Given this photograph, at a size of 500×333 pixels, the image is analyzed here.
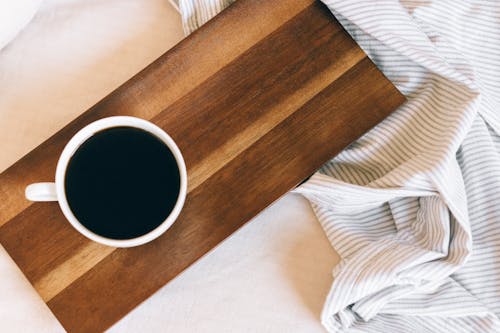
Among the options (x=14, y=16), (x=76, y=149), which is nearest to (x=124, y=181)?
(x=76, y=149)

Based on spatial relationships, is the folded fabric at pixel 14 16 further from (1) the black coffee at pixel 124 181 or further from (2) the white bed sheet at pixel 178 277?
(1) the black coffee at pixel 124 181

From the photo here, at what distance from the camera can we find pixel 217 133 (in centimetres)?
38

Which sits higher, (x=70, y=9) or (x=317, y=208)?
(x=70, y=9)

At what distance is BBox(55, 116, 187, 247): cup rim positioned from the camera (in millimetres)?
323

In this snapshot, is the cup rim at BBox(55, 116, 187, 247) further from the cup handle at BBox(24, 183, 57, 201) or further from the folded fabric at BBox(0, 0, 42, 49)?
the folded fabric at BBox(0, 0, 42, 49)

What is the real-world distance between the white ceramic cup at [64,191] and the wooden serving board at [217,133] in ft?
0.13

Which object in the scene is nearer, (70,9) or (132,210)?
(132,210)

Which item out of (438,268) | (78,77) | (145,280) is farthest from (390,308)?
(78,77)

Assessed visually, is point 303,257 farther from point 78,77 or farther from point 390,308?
point 78,77

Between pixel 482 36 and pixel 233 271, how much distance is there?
280 millimetres

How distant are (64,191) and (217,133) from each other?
110mm

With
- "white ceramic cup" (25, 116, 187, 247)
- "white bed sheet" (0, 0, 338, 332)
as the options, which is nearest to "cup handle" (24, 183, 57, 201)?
"white ceramic cup" (25, 116, 187, 247)

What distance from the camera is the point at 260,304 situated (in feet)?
1.41

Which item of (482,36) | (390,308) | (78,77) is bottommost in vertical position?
(390,308)
